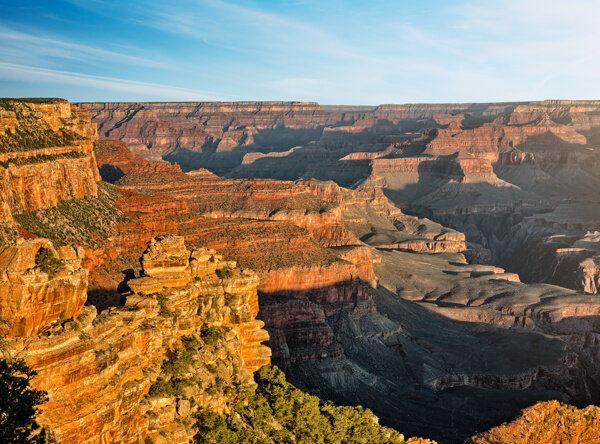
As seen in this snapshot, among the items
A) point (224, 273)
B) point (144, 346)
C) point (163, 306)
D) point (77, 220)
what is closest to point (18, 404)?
point (144, 346)

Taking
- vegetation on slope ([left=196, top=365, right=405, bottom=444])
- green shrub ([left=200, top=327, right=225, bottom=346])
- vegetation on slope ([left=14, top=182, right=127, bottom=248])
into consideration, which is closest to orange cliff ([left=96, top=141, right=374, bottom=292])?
vegetation on slope ([left=14, top=182, right=127, bottom=248])

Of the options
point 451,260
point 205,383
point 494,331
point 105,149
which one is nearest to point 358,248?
point 494,331

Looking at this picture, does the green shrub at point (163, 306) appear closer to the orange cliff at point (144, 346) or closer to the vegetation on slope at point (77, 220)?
the orange cliff at point (144, 346)

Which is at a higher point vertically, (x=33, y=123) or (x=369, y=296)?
(x=33, y=123)

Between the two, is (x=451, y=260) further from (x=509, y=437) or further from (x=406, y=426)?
(x=509, y=437)

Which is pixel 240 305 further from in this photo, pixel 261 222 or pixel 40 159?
pixel 261 222

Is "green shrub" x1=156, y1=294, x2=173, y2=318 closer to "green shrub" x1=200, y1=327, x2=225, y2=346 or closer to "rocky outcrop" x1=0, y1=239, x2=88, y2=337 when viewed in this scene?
"green shrub" x1=200, y1=327, x2=225, y2=346
